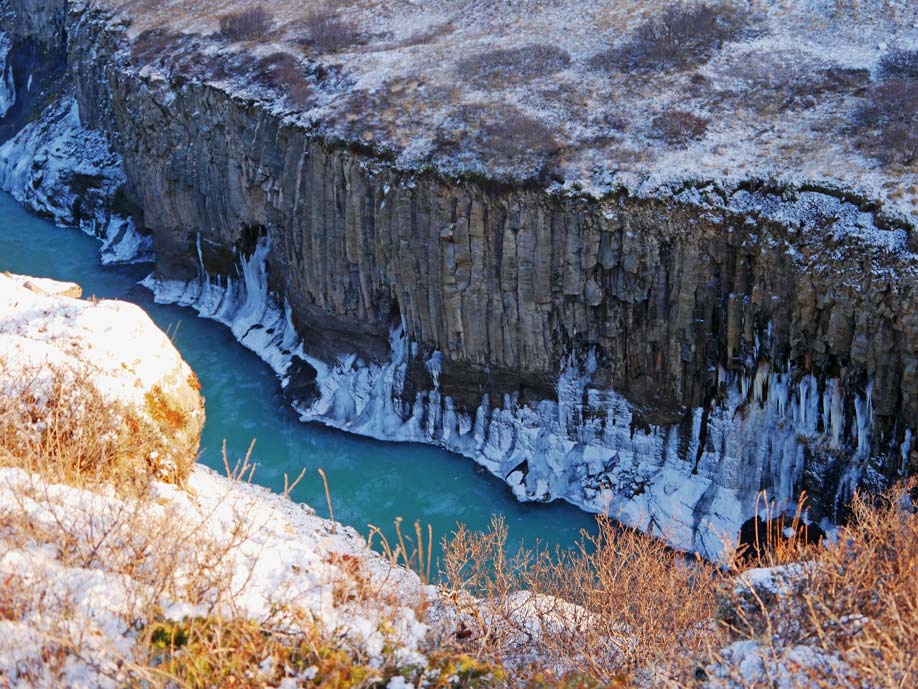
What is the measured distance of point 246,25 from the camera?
35.8 m

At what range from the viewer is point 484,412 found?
26.1 m

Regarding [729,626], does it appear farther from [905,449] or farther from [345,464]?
[345,464]

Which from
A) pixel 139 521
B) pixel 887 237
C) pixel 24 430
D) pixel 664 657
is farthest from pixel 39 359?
pixel 887 237

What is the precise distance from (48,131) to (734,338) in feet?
115

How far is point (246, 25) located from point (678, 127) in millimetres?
18496

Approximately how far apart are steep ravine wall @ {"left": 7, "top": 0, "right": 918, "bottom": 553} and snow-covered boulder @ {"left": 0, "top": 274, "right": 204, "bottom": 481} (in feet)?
28.1

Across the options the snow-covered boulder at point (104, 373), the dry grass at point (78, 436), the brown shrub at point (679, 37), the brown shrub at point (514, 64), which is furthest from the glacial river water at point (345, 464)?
the brown shrub at point (679, 37)

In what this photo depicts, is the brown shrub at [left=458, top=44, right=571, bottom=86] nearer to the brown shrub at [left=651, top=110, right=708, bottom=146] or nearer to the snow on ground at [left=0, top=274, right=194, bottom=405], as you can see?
the brown shrub at [left=651, top=110, right=708, bottom=146]

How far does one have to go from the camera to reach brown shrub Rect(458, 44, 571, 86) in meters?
Answer: 29.7

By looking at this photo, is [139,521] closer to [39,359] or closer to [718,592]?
[39,359]

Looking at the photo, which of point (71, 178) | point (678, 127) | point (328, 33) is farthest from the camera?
point (71, 178)

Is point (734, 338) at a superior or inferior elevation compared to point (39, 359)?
inferior

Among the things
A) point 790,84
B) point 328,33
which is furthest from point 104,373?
point 328,33

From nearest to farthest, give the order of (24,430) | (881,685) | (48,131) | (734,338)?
(881,685) → (24,430) → (734,338) → (48,131)
